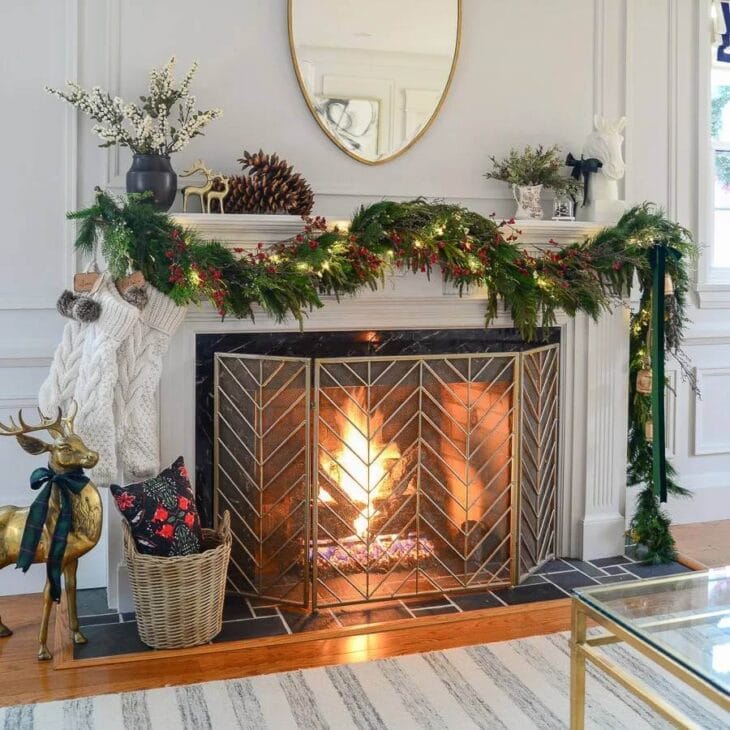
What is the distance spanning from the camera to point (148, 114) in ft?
9.98

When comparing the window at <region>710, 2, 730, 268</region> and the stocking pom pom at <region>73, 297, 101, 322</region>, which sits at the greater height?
the window at <region>710, 2, 730, 268</region>

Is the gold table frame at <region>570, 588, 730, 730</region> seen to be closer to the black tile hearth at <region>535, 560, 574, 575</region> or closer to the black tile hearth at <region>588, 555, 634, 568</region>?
the black tile hearth at <region>535, 560, 574, 575</region>

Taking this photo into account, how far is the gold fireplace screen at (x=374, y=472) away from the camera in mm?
3162

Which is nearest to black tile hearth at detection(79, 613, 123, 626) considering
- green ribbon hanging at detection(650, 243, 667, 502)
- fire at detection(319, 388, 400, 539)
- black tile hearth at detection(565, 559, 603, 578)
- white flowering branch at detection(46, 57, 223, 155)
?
fire at detection(319, 388, 400, 539)

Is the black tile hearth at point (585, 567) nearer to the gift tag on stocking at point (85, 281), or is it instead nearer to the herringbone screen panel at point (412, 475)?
the herringbone screen panel at point (412, 475)

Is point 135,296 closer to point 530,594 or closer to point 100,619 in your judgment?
point 100,619

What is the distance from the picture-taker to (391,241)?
309cm

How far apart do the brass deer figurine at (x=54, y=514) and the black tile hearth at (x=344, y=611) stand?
230 mm

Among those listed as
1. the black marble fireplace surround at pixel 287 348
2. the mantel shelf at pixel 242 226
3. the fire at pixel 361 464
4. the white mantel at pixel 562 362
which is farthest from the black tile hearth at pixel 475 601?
the mantel shelf at pixel 242 226

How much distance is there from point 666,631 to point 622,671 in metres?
0.20

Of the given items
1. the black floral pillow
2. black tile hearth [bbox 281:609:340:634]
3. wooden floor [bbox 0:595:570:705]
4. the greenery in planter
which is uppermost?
the greenery in planter

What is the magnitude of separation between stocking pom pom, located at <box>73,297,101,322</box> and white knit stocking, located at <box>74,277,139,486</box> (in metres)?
0.02

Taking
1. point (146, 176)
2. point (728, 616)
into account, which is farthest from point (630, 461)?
point (146, 176)

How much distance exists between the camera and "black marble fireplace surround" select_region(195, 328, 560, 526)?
10.5ft
